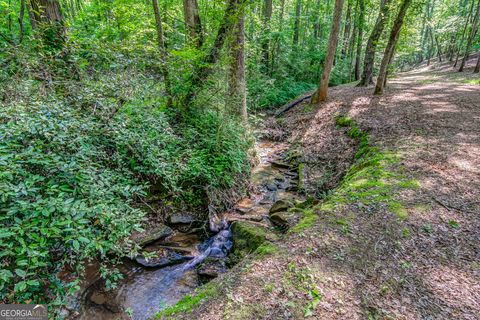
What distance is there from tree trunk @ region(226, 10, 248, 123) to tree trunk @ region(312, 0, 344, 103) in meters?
5.56

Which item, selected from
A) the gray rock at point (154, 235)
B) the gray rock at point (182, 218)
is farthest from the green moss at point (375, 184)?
the gray rock at point (154, 235)

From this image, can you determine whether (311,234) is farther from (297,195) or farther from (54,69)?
(54,69)

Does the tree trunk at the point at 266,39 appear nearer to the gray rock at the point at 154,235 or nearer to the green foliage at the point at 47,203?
the gray rock at the point at 154,235

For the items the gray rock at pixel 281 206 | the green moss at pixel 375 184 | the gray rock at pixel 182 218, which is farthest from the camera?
the gray rock at pixel 281 206

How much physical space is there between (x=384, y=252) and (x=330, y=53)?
33.8 ft

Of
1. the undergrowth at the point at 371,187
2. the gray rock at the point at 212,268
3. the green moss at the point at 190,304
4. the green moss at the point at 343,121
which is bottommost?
the gray rock at the point at 212,268

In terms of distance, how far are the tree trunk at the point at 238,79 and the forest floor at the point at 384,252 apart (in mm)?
3365

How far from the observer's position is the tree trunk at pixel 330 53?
10598 millimetres

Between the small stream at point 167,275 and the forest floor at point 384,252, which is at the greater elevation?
the forest floor at point 384,252

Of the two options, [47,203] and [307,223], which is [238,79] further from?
[47,203]

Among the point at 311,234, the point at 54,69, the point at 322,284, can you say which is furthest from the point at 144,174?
the point at 322,284

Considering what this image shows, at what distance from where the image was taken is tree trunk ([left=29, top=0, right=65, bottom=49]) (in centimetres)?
470

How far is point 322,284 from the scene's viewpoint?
2.75 m

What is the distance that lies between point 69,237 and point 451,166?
650 centimetres
